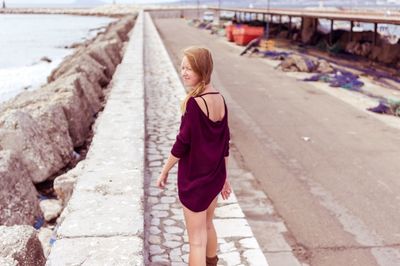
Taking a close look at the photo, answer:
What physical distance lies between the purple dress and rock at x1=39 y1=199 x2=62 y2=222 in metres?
3.31

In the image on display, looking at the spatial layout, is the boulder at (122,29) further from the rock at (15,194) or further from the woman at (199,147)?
the woman at (199,147)

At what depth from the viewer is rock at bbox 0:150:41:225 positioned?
5.50 metres

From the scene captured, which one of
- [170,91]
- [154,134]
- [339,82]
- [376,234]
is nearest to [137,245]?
[376,234]

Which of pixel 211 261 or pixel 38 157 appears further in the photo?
pixel 38 157

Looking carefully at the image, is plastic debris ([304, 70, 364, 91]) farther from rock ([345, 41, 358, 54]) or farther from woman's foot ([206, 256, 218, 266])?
woman's foot ([206, 256, 218, 266])

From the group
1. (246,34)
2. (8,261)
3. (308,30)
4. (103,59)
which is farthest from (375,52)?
(8,261)

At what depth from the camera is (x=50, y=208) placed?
250 inches

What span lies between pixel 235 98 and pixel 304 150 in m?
5.05

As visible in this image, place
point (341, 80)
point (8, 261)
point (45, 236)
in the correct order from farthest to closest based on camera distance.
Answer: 1. point (341, 80)
2. point (45, 236)
3. point (8, 261)

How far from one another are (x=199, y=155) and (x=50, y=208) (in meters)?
3.70

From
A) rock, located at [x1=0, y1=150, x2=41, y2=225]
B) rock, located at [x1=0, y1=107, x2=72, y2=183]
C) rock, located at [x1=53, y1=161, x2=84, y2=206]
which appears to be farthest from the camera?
rock, located at [x1=0, y1=107, x2=72, y2=183]

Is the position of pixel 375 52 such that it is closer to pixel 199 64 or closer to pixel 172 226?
pixel 172 226

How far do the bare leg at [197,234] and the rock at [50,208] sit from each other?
3185 mm

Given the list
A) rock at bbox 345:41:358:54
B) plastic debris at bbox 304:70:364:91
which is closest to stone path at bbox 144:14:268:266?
plastic debris at bbox 304:70:364:91
